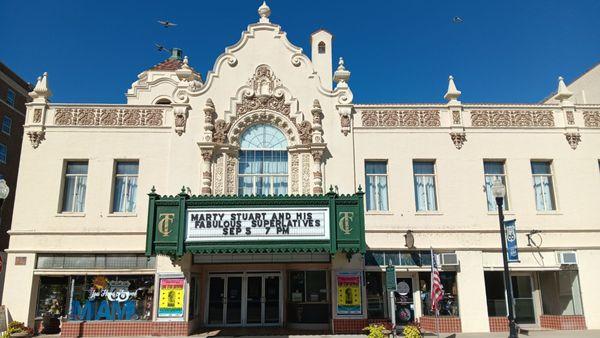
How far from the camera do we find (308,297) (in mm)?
18922

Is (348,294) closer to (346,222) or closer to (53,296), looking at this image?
(346,222)

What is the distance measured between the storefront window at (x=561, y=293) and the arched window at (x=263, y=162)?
1108 centimetres

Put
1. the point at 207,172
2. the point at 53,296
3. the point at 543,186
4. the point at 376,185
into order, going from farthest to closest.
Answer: the point at 543,186 < the point at 376,185 < the point at 207,172 < the point at 53,296

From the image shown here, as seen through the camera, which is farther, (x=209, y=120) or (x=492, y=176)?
(x=492, y=176)

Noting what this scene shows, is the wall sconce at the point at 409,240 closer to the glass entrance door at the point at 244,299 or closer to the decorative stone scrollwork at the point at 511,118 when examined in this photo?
the glass entrance door at the point at 244,299

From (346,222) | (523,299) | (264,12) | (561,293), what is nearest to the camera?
(346,222)

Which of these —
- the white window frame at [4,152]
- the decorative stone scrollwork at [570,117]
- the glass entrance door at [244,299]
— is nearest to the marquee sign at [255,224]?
the glass entrance door at [244,299]

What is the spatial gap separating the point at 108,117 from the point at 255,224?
7914 millimetres

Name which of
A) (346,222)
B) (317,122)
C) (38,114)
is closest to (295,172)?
(317,122)

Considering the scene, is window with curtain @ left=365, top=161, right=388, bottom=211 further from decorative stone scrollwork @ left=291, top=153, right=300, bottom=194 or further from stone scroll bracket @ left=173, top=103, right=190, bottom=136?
stone scroll bracket @ left=173, top=103, right=190, bottom=136

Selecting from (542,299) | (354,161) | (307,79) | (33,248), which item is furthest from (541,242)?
(33,248)

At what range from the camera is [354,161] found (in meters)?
19.1

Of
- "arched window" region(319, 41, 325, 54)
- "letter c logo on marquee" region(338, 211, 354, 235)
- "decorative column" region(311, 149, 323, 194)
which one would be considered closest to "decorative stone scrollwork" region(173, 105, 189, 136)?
"decorative column" region(311, 149, 323, 194)

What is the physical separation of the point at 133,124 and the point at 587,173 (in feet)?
60.3
